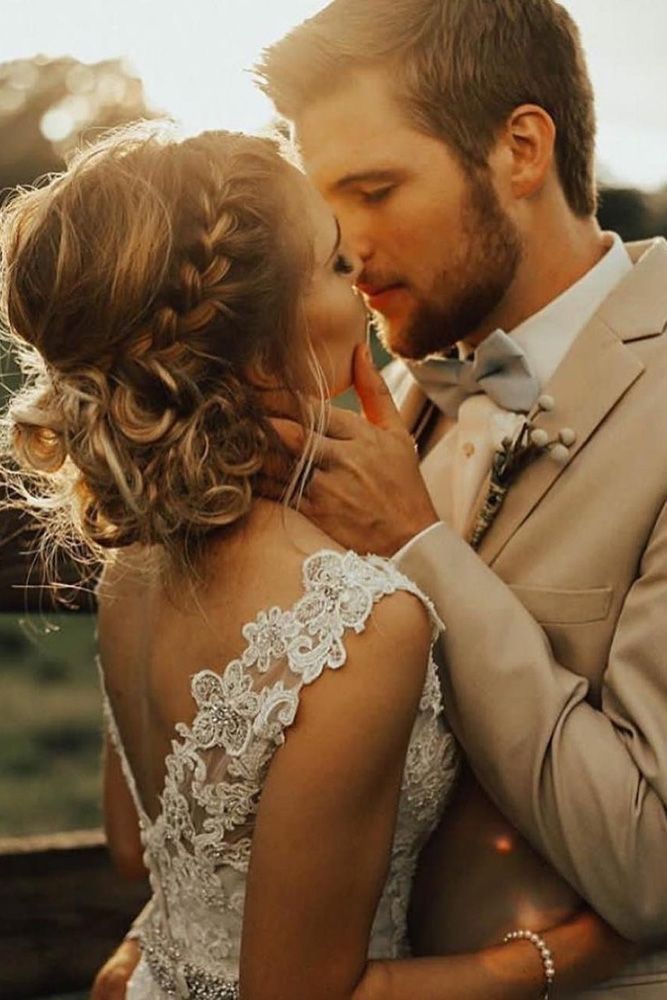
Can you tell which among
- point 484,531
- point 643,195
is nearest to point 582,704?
point 484,531

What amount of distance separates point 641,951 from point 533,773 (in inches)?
17.5

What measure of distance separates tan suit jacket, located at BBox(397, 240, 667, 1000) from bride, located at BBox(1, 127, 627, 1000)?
149mm

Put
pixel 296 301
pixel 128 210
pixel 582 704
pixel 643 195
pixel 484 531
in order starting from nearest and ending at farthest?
1. pixel 128 210
2. pixel 296 301
3. pixel 582 704
4. pixel 484 531
5. pixel 643 195

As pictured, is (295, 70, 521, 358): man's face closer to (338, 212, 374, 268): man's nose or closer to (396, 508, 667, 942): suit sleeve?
(338, 212, 374, 268): man's nose

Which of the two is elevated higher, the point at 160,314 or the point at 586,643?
the point at 160,314

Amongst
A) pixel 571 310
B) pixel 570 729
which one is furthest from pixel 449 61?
pixel 570 729

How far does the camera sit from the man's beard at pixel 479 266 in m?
3.10

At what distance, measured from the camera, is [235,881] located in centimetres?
230

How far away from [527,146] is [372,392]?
94 centimetres

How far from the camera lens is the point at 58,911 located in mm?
3402

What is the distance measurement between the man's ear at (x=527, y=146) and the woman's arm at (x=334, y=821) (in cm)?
136

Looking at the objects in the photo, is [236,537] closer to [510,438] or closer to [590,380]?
[510,438]

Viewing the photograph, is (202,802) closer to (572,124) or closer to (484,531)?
Result: (484,531)

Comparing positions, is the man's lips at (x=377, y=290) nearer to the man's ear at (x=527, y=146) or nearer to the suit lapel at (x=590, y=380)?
the man's ear at (x=527, y=146)
